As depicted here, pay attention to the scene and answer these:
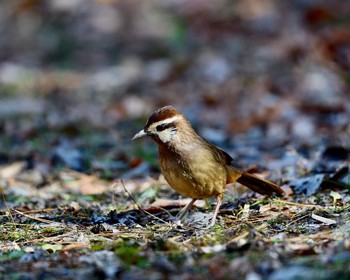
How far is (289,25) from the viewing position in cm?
1442

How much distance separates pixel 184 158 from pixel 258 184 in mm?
950

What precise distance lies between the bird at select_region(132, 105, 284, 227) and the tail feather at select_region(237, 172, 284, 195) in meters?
0.39

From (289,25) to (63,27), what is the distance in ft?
16.4

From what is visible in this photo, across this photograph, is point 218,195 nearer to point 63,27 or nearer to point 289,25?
point 289,25

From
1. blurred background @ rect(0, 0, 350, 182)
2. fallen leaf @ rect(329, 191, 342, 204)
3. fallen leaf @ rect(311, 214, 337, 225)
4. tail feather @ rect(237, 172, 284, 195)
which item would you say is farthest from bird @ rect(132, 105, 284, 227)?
blurred background @ rect(0, 0, 350, 182)

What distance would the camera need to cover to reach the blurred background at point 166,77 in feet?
29.6

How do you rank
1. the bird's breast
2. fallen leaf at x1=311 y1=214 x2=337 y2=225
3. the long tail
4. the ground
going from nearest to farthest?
the ground, fallen leaf at x1=311 y1=214 x2=337 y2=225, the bird's breast, the long tail

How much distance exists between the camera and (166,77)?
1281cm

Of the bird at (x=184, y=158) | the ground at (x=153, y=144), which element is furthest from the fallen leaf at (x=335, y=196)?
the bird at (x=184, y=158)

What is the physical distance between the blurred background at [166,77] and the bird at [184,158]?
2129mm

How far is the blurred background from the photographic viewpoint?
29.6 feet

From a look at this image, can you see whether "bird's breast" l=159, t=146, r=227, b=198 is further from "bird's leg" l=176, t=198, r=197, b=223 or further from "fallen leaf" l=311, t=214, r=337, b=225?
"fallen leaf" l=311, t=214, r=337, b=225

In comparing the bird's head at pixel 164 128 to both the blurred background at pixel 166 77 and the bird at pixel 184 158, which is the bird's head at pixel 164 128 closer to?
the bird at pixel 184 158

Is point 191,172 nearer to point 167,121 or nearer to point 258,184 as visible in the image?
point 167,121
